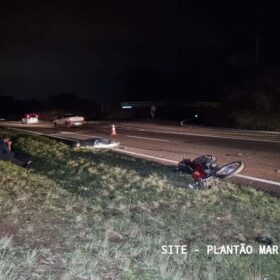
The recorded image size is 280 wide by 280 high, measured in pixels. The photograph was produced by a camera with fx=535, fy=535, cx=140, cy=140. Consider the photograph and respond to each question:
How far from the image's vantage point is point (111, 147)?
2222cm

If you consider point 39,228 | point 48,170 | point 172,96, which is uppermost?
point 39,228

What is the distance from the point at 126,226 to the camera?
26.1 feet

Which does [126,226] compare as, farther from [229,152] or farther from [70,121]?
[70,121]

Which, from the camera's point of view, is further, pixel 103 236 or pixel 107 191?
pixel 107 191

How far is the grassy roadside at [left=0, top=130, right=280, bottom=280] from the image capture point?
604cm

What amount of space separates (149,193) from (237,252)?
13.0 ft

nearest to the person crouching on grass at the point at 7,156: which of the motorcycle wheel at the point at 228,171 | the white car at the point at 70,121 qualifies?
the motorcycle wheel at the point at 228,171

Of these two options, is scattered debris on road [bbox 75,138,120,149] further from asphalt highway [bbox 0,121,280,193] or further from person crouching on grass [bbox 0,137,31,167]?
person crouching on grass [bbox 0,137,31,167]

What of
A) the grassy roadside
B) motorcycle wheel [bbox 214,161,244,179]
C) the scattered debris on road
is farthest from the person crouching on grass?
motorcycle wheel [bbox 214,161,244,179]

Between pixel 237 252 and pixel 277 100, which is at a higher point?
pixel 237 252

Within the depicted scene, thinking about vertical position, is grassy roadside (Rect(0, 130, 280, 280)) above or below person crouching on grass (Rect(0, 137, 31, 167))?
above

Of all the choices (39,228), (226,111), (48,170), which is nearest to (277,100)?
(226,111)

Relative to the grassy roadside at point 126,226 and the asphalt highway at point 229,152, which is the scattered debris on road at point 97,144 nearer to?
the asphalt highway at point 229,152

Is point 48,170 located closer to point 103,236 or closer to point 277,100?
point 103,236
